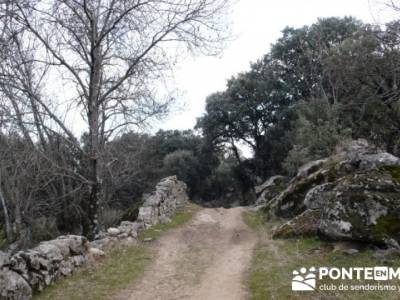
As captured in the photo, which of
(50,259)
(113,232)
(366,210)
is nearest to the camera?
(50,259)

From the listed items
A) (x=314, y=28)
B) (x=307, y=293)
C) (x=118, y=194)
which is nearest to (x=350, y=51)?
(x=314, y=28)

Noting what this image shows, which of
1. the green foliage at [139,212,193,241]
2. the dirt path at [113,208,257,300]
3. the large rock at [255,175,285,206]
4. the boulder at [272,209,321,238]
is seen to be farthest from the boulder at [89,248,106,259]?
the large rock at [255,175,285,206]

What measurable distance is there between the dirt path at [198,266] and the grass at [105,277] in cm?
27

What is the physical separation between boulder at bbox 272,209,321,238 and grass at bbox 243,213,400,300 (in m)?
0.28

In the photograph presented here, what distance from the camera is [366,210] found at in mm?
7434

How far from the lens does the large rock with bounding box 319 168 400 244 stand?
7215 mm

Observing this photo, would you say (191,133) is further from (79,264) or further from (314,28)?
(79,264)

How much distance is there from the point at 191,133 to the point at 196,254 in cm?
3050

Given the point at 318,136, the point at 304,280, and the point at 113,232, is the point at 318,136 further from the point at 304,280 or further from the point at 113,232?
the point at 304,280

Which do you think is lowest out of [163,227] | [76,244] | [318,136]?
[163,227]

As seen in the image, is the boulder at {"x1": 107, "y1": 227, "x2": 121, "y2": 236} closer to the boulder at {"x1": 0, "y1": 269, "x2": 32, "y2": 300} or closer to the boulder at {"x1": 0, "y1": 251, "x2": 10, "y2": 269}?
the boulder at {"x1": 0, "y1": 251, "x2": 10, "y2": 269}

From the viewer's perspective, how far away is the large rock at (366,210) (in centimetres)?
721

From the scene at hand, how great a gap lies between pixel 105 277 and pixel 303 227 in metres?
4.95

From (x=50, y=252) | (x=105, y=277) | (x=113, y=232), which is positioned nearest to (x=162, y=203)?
(x=113, y=232)
